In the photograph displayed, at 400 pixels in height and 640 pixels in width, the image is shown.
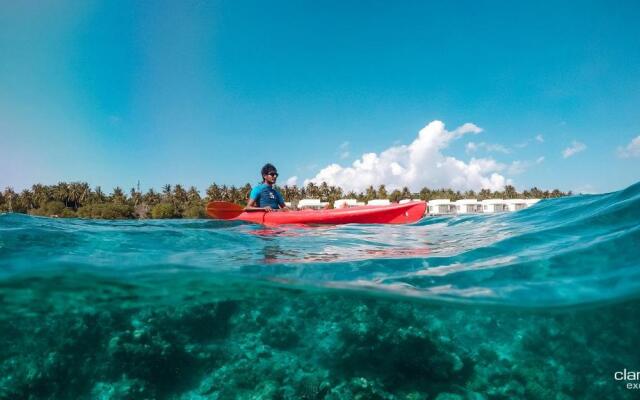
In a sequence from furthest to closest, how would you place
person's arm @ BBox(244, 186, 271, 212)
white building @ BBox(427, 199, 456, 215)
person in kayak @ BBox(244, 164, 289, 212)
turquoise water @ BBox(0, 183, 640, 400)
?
white building @ BBox(427, 199, 456, 215) < person in kayak @ BBox(244, 164, 289, 212) < person's arm @ BBox(244, 186, 271, 212) < turquoise water @ BBox(0, 183, 640, 400)

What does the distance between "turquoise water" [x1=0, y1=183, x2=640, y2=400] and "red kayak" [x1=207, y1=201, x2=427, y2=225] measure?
2.39 meters

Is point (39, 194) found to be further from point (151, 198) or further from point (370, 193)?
point (370, 193)

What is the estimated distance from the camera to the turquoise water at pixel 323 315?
4.57 m

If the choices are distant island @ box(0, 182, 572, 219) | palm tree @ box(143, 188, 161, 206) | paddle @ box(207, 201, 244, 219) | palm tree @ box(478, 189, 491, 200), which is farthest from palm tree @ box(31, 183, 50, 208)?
palm tree @ box(478, 189, 491, 200)

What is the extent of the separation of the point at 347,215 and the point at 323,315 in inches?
135

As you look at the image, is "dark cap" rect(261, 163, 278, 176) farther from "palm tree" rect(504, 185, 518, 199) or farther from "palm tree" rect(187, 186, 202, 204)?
"palm tree" rect(504, 185, 518, 199)

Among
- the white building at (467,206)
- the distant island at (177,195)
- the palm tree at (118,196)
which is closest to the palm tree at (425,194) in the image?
the distant island at (177,195)

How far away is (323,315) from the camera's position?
570cm

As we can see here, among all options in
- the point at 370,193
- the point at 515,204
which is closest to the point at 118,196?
the point at 370,193

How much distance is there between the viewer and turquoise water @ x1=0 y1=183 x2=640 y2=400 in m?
4.57

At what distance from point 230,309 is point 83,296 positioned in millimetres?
2203

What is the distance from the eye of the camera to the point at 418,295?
→ 470 centimetres

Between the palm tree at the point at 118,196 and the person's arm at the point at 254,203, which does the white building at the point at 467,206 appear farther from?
the palm tree at the point at 118,196

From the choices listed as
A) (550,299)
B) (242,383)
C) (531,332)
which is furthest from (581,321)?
(242,383)
